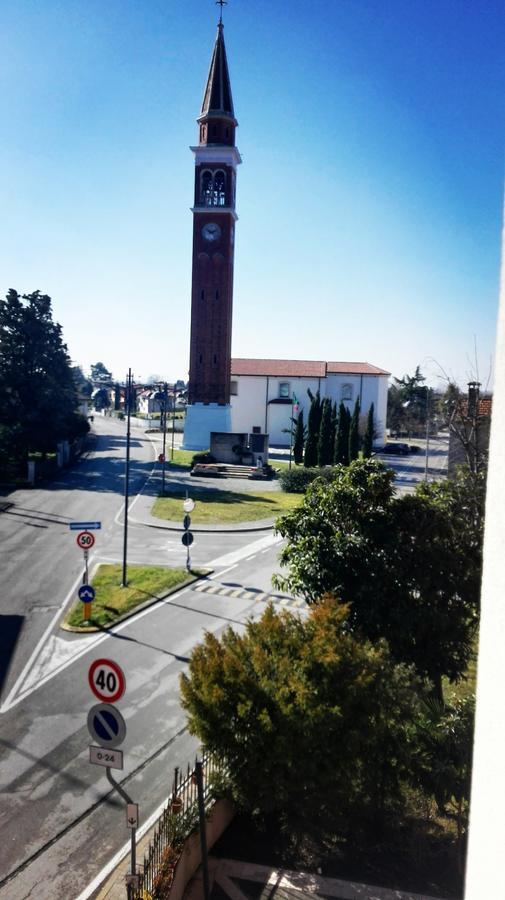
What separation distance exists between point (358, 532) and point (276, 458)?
45.0 metres

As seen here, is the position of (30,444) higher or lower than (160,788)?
higher

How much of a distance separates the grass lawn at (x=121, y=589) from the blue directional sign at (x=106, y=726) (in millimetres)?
8766

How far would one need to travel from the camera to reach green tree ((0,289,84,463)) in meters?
40.0

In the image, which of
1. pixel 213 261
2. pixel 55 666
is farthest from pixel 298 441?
pixel 55 666

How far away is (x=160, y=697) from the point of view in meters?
11.9

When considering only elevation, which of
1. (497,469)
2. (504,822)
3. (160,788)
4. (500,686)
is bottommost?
(160,788)

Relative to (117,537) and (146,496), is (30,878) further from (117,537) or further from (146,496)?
(146,496)

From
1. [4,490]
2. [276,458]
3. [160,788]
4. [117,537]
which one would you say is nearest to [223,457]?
[276,458]

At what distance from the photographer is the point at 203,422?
53031 millimetres

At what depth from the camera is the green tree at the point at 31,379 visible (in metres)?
40.0

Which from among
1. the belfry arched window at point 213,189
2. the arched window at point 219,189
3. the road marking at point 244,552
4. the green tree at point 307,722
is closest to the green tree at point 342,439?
the arched window at point 219,189

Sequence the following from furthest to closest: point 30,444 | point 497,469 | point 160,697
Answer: point 30,444
point 160,697
point 497,469

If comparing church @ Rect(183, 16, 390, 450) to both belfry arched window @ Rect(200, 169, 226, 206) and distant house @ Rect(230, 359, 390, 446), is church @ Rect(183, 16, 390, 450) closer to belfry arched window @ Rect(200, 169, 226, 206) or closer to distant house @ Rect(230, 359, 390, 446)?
belfry arched window @ Rect(200, 169, 226, 206)

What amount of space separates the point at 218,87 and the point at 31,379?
30.3m
